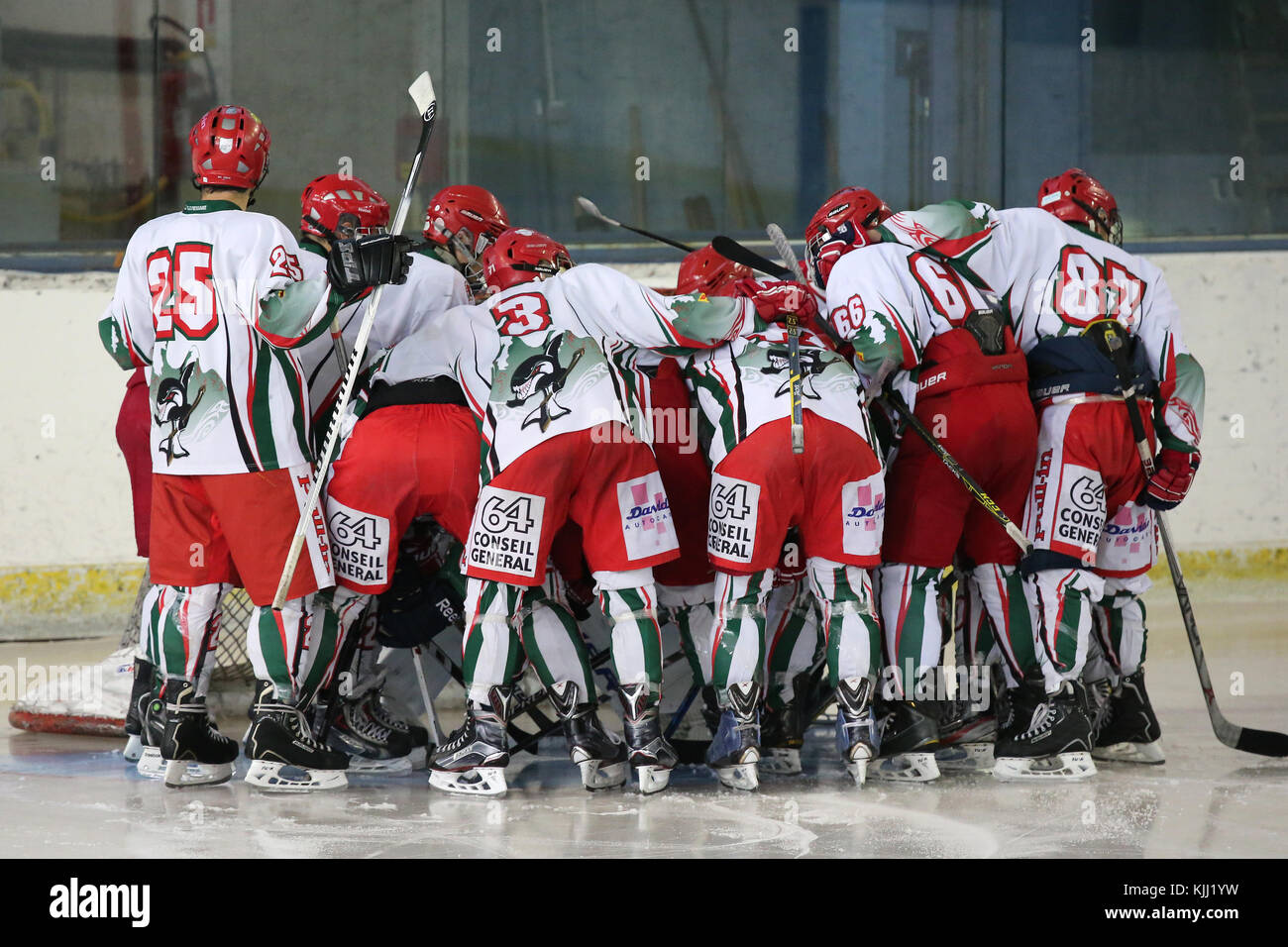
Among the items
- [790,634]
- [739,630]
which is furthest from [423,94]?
[790,634]

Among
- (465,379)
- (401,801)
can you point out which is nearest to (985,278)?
(465,379)

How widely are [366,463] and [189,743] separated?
72 cm

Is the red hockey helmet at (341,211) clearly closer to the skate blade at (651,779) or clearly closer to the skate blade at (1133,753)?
the skate blade at (651,779)

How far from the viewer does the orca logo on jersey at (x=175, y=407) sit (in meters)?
3.18

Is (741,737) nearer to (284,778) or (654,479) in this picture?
(654,479)

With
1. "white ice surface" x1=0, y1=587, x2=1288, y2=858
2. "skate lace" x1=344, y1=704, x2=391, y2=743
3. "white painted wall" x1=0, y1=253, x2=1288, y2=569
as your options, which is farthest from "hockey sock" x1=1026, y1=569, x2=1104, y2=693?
"white painted wall" x1=0, y1=253, x2=1288, y2=569

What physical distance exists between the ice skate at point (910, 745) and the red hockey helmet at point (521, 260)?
4.24 ft

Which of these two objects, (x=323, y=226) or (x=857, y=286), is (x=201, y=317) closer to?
(x=323, y=226)

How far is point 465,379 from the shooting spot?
3.36 m

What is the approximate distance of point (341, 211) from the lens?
361 centimetres

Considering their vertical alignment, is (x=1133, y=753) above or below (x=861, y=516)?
below

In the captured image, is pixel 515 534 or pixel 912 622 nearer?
pixel 515 534

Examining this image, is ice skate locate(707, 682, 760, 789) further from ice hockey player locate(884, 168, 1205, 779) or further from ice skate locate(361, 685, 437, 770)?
ice skate locate(361, 685, 437, 770)

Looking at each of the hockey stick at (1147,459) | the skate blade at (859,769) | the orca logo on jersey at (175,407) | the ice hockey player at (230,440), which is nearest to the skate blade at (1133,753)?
the hockey stick at (1147,459)
